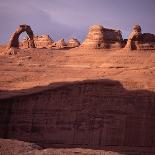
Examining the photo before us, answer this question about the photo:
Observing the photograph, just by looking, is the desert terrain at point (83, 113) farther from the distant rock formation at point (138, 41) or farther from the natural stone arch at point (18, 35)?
the natural stone arch at point (18, 35)

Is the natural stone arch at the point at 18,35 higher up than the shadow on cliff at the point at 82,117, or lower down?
higher up

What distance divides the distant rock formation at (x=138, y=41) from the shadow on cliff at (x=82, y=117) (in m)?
14.6

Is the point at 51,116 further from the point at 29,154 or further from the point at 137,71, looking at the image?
the point at 29,154

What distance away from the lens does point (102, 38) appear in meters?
44.0

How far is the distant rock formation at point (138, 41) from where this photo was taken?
41062 millimetres

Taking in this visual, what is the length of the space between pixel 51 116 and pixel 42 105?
106 cm

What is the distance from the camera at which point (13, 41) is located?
150 feet

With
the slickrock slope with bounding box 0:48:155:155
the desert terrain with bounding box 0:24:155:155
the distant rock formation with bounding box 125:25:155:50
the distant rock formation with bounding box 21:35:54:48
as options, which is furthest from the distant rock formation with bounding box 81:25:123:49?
the distant rock formation with bounding box 21:35:54:48

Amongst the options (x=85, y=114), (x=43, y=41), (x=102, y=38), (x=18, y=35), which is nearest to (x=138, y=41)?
(x=102, y=38)

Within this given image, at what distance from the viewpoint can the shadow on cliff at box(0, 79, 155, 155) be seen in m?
25.7

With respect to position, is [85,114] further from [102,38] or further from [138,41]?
[102,38]

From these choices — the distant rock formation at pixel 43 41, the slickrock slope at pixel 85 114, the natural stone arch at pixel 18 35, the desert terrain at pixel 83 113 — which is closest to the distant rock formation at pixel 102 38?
the natural stone arch at pixel 18 35

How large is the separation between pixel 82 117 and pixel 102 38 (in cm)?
1952

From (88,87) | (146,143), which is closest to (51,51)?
(88,87)
